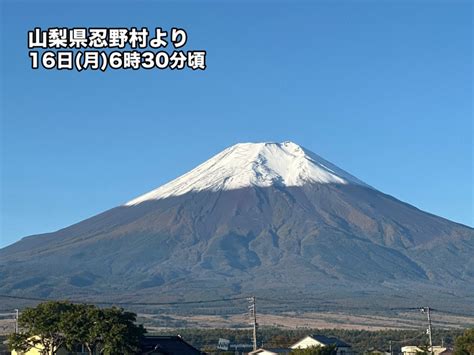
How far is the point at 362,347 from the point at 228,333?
2717 centimetres

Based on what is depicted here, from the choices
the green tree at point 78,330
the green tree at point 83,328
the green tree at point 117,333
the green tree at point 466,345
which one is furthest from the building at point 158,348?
the green tree at point 466,345

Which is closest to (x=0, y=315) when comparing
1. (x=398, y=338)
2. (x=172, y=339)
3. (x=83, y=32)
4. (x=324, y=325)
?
(x=324, y=325)

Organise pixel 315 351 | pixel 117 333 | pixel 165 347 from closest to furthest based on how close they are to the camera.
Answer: pixel 117 333 < pixel 315 351 < pixel 165 347

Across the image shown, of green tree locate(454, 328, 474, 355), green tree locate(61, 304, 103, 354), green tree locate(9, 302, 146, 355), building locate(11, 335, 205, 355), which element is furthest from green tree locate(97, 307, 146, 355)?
green tree locate(454, 328, 474, 355)

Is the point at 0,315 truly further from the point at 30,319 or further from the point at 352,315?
the point at 30,319

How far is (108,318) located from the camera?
68.5m

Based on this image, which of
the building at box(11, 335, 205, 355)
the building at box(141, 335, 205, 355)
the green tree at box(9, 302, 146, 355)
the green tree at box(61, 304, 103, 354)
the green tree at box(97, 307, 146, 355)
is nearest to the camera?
the green tree at box(97, 307, 146, 355)

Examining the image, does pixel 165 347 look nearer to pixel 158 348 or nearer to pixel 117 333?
pixel 158 348

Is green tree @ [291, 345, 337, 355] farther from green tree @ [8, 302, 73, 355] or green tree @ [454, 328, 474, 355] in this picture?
green tree @ [8, 302, 73, 355]

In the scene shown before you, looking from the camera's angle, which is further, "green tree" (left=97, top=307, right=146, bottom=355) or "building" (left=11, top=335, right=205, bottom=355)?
"building" (left=11, top=335, right=205, bottom=355)

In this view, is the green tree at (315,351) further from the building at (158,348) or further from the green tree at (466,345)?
the green tree at (466,345)

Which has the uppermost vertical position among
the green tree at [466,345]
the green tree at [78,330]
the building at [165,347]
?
the green tree at [78,330]

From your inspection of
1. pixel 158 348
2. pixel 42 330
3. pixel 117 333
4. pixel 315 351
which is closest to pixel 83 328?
pixel 117 333

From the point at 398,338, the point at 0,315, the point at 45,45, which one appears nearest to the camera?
the point at 45,45
